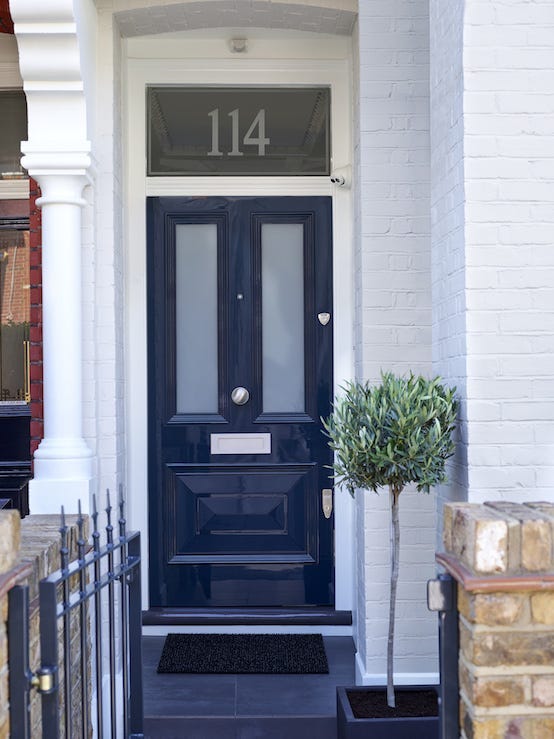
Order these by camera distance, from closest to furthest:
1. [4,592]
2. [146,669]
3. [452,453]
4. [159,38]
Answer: [4,592], [452,453], [146,669], [159,38]

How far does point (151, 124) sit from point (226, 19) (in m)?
0.64

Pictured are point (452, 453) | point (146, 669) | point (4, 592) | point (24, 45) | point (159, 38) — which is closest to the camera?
point (4, 592)

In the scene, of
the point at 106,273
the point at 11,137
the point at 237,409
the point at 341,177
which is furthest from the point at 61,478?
the point at 341,177

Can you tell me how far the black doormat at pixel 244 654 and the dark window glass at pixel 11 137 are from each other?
2.45 m

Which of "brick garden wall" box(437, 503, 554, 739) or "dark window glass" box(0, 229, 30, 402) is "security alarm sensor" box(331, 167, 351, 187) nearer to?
"dark window glass" box(0, 229, 30, 402)

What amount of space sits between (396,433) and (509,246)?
26.5 inches

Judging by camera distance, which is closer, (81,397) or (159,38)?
(81,397)

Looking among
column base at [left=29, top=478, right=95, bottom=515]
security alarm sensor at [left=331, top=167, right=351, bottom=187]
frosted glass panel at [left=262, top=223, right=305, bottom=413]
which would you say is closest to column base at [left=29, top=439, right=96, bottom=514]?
column base at [left=29, top=478, right=95, bottom=515]

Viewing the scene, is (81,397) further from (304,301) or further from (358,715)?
(358,715)

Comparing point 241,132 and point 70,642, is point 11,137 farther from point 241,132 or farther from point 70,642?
point 70,642

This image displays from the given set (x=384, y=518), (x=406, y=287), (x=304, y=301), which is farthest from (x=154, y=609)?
(x=406, y=287)

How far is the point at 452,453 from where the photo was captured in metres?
2.98

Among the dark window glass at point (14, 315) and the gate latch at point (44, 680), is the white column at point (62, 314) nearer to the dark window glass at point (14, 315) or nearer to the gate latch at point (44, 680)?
the dark window glass at point (14, 315)

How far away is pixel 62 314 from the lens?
13.1ft
